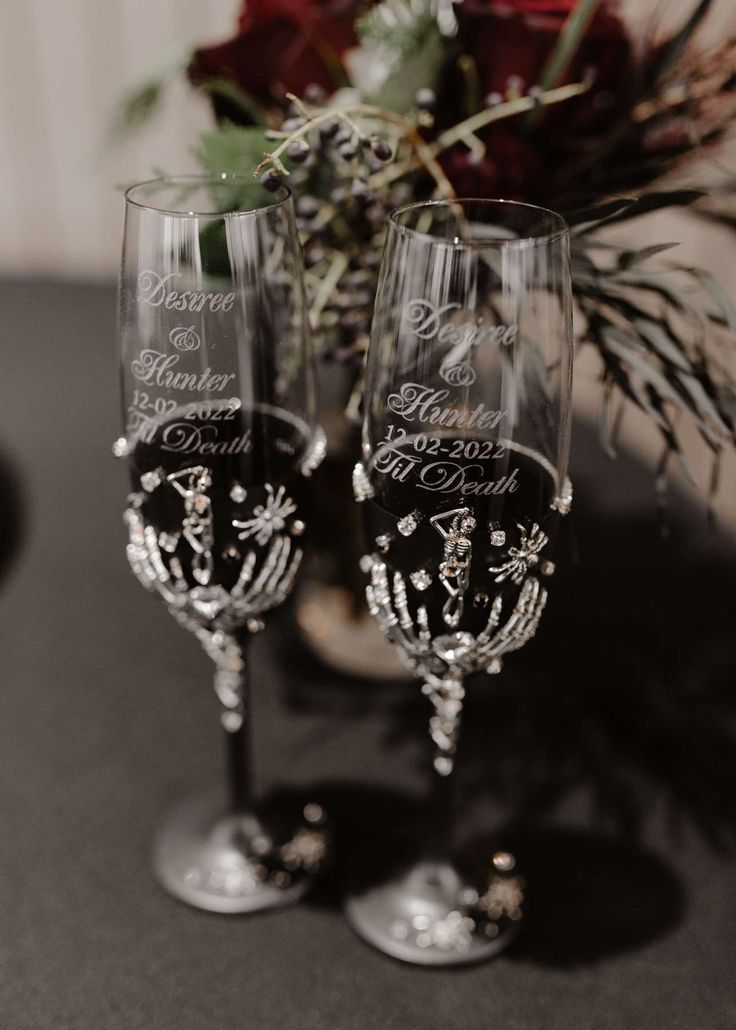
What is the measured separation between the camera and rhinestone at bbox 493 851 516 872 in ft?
2.06

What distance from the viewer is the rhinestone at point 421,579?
50 centimetres

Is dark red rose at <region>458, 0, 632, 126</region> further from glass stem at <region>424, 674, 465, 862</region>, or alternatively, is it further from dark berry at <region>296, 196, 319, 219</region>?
glass stem at <region>424, 674, 465, 862</region>

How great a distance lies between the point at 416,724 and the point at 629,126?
16.2 inches

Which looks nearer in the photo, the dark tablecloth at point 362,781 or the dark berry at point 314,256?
the dark tablecloth at point 362,781

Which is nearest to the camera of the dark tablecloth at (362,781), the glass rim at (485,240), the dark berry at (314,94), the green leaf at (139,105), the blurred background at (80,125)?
the glass rim at (485,240)

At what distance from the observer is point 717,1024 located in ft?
1.71

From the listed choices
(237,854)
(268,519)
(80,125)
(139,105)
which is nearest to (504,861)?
(237,854)

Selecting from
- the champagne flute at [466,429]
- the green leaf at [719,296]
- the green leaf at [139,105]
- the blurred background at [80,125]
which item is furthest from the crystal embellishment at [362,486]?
the blurred background at [80,125]

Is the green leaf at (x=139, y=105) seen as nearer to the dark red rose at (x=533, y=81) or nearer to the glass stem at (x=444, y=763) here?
the dark red rose at (x=533, y=81)

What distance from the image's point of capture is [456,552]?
0.49m

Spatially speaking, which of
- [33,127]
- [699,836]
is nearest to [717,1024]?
[699,836]

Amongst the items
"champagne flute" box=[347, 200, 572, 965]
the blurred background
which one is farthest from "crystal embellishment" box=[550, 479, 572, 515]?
the blurred background

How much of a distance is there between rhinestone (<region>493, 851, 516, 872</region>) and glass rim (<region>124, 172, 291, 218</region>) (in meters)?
0.39

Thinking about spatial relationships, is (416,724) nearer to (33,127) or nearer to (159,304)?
(159,304)
